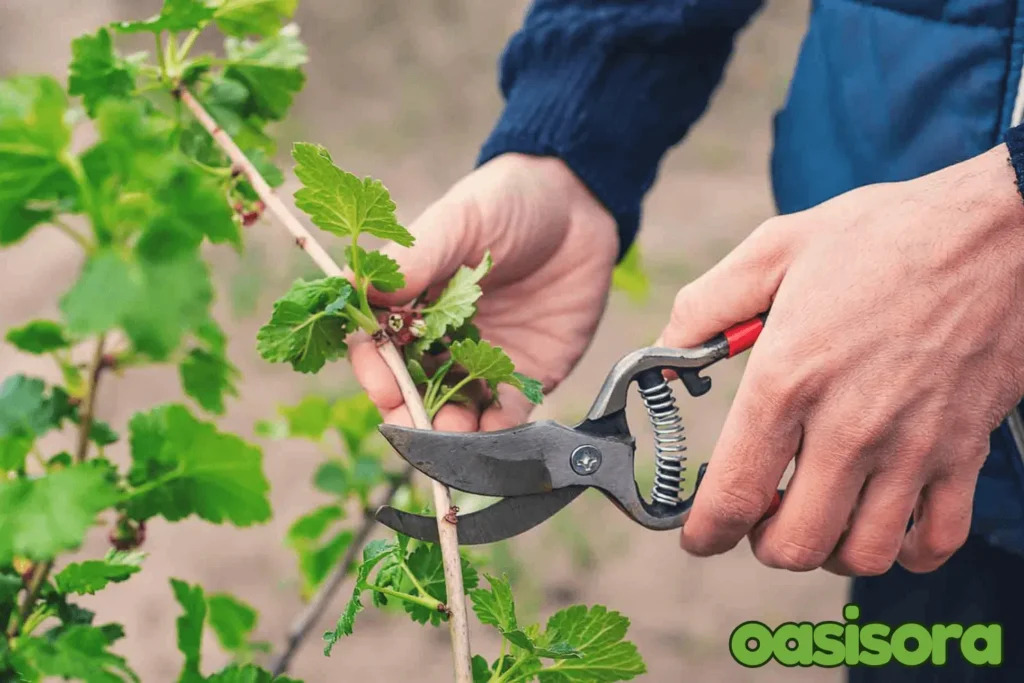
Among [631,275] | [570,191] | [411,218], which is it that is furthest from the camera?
[411,218]

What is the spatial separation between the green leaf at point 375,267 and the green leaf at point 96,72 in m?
0.29

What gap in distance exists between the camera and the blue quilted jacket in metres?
1.11

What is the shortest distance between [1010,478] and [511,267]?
0.63 metres

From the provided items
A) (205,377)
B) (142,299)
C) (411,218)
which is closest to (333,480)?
(205,377)

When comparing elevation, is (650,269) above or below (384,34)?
below

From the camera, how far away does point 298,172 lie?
0.84 m

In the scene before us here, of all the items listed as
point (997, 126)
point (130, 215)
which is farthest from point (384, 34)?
point (130, 215)

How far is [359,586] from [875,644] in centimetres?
79

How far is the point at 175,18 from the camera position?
2.96 ft

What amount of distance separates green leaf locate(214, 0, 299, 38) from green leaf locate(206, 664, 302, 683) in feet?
1.99

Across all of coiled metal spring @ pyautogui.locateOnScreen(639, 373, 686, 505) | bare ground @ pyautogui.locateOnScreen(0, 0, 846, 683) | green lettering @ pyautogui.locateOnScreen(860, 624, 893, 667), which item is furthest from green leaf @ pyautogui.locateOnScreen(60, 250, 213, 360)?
bare ground @ pyautogui.locateOnScreen(0, 0, 846, 683)

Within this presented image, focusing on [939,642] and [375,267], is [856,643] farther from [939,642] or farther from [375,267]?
[375,267]

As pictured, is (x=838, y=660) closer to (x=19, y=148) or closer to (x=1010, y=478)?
(x=1010, y=478)

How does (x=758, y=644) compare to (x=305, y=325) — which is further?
(x=758, y=644)
